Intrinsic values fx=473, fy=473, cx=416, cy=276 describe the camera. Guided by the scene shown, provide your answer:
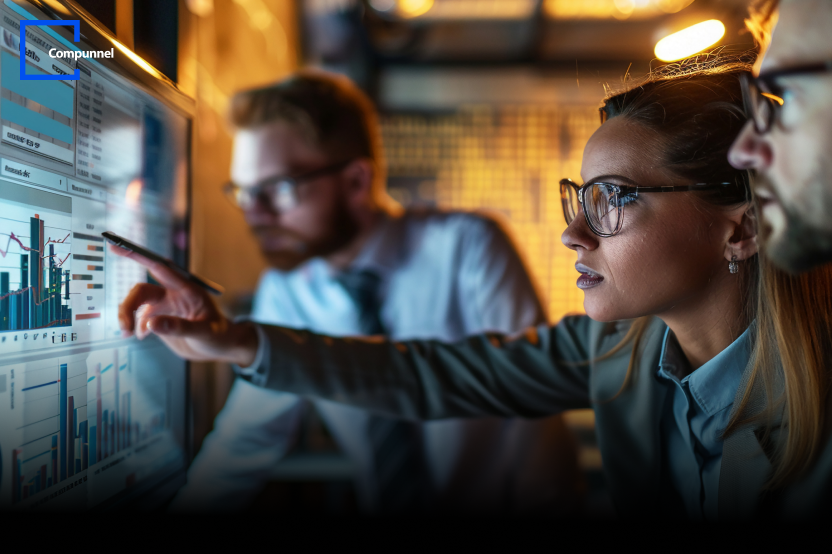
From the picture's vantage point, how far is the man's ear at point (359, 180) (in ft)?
3.69

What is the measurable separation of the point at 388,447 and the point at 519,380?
0.55m

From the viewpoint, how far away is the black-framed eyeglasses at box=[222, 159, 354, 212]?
0.99 metres

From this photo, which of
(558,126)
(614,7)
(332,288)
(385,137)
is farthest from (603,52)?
(332,288)

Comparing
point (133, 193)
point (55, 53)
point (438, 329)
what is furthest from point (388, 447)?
point (55, 53)

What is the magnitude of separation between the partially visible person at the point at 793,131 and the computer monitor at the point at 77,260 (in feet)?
2.03

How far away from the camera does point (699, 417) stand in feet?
1.70

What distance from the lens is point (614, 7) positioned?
164cm

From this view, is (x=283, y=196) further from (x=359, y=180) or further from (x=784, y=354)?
(x=784, y=354)

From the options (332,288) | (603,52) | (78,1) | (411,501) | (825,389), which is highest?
(603,52)

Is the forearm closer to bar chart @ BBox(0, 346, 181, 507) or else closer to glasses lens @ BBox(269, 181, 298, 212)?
bar chart @ BBox(0, 346, 181, 507)

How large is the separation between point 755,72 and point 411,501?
1040 mm

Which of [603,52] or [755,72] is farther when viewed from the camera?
[603,52]

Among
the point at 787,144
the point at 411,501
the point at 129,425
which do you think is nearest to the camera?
the point at 787,144

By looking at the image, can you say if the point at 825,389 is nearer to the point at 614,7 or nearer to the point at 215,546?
the point at 215,546
